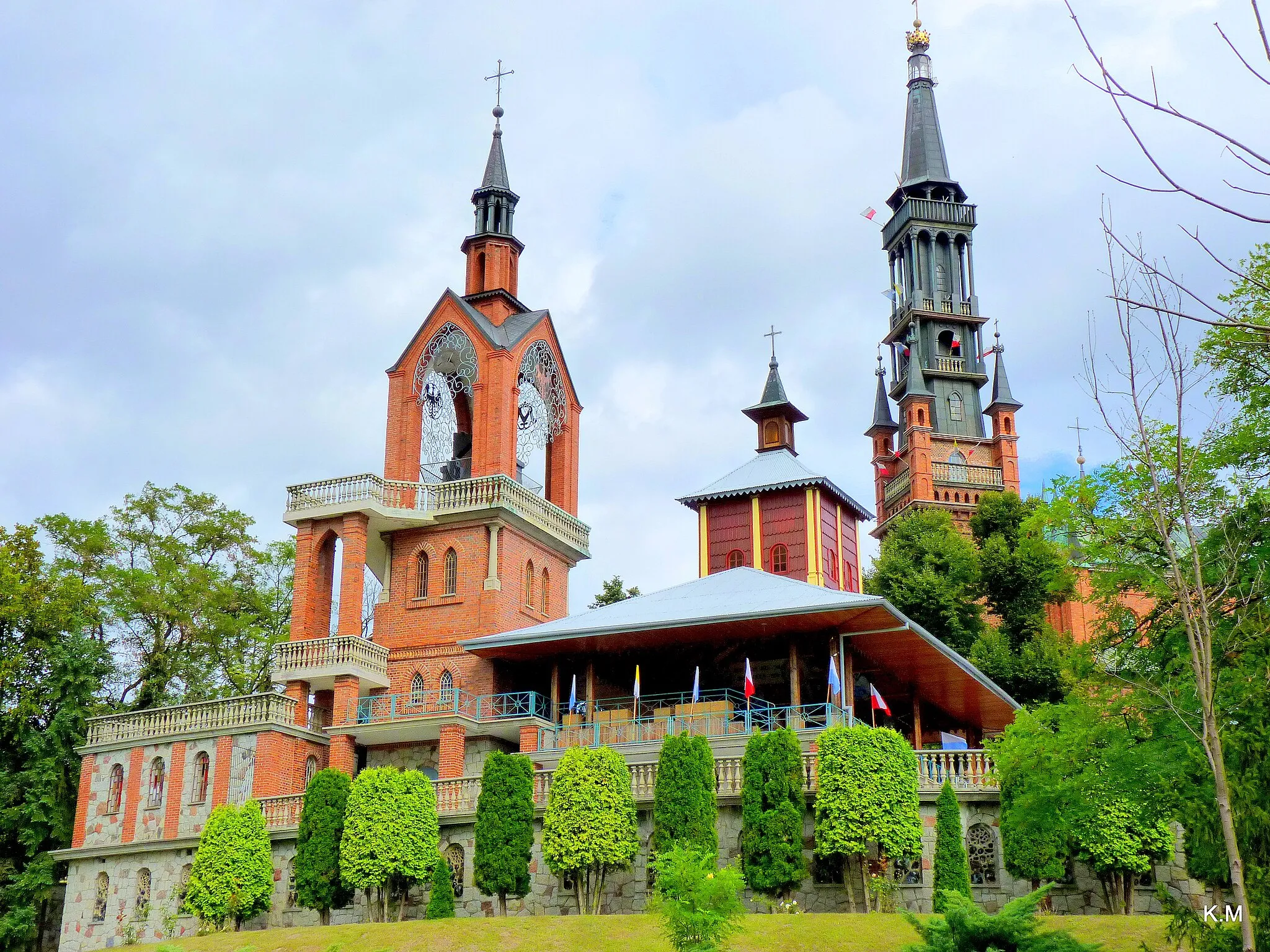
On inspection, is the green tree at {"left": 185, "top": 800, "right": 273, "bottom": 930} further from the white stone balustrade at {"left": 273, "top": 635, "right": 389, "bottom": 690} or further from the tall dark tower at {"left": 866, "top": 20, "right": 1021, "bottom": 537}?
the tall dark tower at {"left": 866, "top": 20, "right": 1021, "bottom": 537}

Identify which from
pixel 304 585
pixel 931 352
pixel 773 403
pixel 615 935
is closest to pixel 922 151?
pixel 931 352

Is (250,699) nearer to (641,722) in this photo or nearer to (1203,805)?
(641,722)

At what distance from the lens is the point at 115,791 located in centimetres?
3700

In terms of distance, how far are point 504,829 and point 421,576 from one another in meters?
10.9

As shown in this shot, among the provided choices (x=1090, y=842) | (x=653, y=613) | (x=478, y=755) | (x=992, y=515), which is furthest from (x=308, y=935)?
(x=992, y=515)

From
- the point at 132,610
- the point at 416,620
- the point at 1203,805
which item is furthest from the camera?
the point at 132,610

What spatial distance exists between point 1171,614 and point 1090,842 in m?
6.24

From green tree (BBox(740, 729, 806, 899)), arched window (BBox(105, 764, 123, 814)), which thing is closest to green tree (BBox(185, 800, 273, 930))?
arched window (BBox(105, 764, 123, 814))

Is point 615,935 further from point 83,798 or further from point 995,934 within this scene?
point 83,798

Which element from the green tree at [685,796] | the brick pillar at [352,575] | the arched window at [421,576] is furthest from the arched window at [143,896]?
the green tree at [685,796]

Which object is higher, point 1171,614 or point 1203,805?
point 1171,614

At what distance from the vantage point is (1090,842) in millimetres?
26859

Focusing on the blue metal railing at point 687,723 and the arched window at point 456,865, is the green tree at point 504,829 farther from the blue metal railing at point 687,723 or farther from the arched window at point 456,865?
the blue metal railing at point 687,723

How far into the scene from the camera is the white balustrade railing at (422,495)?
3772cm
